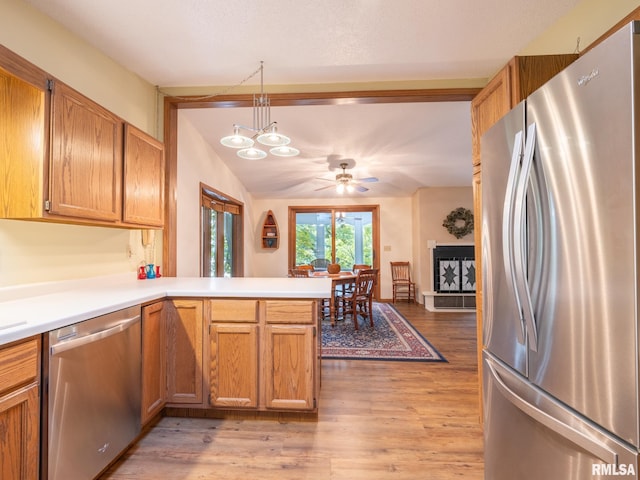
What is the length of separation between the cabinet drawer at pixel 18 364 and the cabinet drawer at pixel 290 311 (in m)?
1.10

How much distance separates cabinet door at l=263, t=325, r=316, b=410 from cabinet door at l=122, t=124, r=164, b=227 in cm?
123

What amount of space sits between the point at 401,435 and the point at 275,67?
2.72 metres

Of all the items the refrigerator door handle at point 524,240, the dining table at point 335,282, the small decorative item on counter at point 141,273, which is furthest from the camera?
the dining table at point 335,282

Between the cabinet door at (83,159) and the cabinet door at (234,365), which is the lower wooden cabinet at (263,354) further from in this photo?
the cabinet door at (83,159)

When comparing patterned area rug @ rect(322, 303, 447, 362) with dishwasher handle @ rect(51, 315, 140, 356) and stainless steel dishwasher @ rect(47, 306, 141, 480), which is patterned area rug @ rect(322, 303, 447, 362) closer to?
stainless steel dishwasher @ rect(47, 306, 141, 480)

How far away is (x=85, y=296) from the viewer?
1.64 m

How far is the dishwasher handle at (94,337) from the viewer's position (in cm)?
119

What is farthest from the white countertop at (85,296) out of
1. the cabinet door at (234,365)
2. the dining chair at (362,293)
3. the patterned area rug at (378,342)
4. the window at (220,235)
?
the dining chair at (362,293)

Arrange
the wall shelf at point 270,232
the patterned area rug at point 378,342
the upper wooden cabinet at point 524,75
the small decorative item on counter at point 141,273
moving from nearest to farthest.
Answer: the upper wooden cabinet at point 524,75 < the small decorative item on counter at point 141,273 < the patterned area rug at point 378,342 < the wall shelf at point 270,232

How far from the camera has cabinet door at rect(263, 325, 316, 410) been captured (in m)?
1.90

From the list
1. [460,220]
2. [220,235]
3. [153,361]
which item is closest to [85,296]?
[153,361]

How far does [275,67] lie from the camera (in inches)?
88.1

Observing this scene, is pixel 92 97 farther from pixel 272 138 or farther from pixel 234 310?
pixel 234 310

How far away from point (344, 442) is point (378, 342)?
1.88m
